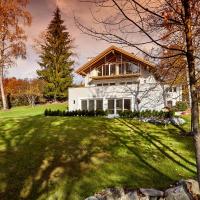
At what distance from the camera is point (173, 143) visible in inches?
611

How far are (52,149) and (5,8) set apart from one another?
2622 cm

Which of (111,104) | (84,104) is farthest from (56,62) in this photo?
(111,104)

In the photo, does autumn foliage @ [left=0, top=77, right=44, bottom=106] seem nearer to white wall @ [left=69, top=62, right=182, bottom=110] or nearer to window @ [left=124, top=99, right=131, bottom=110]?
white wall @ [left=69, top=62, right=182, bottom=110]

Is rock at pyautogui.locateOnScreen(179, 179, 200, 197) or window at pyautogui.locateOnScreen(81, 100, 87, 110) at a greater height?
window at pyautogui.locateOnScreen(81, 100, 87, 110)

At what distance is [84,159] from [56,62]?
3978cm

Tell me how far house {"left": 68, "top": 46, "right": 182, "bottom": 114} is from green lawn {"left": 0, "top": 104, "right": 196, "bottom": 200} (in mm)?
7562

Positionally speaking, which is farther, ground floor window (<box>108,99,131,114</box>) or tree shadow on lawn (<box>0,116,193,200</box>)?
ground floor window (<box>108,99,131,114</box>)

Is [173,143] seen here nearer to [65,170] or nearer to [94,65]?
[65,170]

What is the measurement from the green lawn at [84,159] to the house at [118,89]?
24.8 feet

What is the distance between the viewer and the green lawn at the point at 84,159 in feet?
32.1

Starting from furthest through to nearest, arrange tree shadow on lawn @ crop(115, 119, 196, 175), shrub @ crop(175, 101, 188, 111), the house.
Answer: shrub @ crop(175, 101, 188, 111) → the house → tree shadow on lawn @ crop(115, 119, 196, 175)

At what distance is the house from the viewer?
27.0m

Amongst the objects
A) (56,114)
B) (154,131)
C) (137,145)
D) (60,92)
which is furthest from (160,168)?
(60,92)

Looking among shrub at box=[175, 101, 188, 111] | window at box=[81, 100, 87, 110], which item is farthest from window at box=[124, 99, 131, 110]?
window at box=[81, 100, 87, 110]
